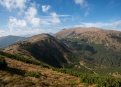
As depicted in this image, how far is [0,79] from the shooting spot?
998 inches

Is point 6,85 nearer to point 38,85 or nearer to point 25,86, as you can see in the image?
point 25,86

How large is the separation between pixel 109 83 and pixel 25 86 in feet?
44.1

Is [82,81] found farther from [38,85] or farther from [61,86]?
[38,85]

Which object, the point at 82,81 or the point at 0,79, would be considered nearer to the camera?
the point at 0,79

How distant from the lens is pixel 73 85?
29.4 metres

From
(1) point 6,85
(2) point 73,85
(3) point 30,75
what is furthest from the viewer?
(3) point 30,75

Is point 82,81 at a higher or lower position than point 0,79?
lower

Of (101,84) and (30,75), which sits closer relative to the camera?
(101,84)

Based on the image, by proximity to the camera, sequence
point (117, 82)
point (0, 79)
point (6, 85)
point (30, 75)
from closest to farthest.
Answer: point (6, 85) → point (0, 79) → point (117, 82) → point (30, 75)

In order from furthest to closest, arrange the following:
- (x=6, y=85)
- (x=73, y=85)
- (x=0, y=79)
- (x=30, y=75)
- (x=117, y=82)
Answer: (x=30, y=75) → (x=73, y=85) → (x=117, y=82) → (x=0, y=79) → (x=6, y=85)

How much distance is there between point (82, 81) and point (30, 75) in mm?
10186

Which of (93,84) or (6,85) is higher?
(6,85)

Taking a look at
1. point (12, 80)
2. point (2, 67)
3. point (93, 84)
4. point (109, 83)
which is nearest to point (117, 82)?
point (109, 83)

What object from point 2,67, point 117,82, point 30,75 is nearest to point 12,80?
point 30,75
